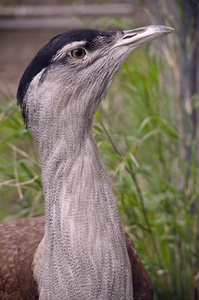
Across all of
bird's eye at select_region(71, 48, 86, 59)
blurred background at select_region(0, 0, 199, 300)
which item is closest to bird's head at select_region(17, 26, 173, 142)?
bird's eye at select_region(71, 48, 86, 59)

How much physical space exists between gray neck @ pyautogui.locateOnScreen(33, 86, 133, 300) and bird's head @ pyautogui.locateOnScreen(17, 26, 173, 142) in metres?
0.04

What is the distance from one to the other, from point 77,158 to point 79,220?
6.6 inches

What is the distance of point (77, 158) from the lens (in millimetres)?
1188

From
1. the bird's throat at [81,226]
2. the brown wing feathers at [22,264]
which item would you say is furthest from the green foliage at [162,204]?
the bird's throat at [81,226]

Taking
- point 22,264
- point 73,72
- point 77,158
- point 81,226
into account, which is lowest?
point 22,264

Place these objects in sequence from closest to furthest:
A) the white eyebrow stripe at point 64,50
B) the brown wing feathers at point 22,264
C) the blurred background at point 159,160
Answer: the white eyebrow stripe at point 64,50, the brown wing feathers at point 22,264, the blurred background at point 159,160

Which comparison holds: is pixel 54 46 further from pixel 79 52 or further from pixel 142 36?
pixel 142 36

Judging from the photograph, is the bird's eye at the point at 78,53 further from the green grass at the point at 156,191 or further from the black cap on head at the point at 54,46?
the green grass at the point at 156,191

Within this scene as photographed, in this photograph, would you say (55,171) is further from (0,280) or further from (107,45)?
(0,280)

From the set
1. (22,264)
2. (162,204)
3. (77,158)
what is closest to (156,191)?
(162,204)

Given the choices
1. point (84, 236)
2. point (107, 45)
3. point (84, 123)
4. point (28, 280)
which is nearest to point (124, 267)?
point (84, 236)

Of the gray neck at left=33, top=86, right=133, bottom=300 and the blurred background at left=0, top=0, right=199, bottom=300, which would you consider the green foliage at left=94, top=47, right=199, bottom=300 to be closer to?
the blurred background at left=0, top=0, right=199, bottom=300

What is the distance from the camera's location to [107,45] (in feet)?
3.89

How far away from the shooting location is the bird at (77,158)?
1.16m
